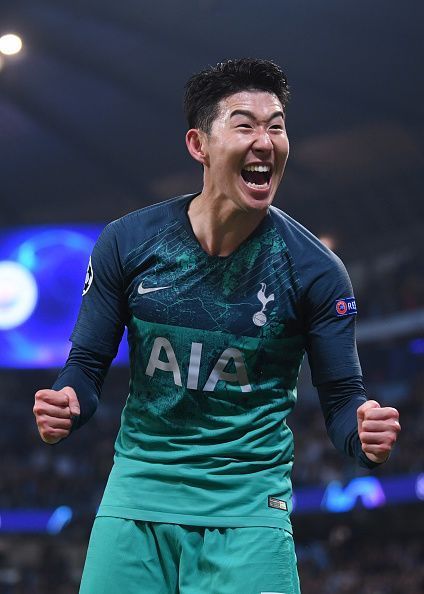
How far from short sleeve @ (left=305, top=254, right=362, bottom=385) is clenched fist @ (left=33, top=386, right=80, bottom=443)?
72 cm

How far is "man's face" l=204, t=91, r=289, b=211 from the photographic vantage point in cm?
271

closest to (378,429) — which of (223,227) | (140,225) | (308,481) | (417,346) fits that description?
(223,227)

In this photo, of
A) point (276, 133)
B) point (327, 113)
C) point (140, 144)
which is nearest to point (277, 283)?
point (276, 133)

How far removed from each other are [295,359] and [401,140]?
46.3ft

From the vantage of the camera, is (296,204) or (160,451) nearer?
(160,451)

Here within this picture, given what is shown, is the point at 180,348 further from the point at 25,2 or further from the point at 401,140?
the point at 401,140

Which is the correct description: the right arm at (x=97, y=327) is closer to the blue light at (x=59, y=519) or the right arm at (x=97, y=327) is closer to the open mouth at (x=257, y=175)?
the open mouth at (x=257, y=175)

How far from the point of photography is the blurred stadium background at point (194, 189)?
41.3 feet

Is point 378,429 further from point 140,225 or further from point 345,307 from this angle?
point 140,225

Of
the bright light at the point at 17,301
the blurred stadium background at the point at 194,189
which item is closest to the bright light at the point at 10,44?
the blurred stadium background at the point at 194,189

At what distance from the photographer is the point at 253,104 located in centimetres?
275

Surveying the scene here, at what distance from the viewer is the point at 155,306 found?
2.72 m

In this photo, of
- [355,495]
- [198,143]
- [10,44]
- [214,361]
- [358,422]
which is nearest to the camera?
[358,422]

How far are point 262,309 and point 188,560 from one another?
0.71m
